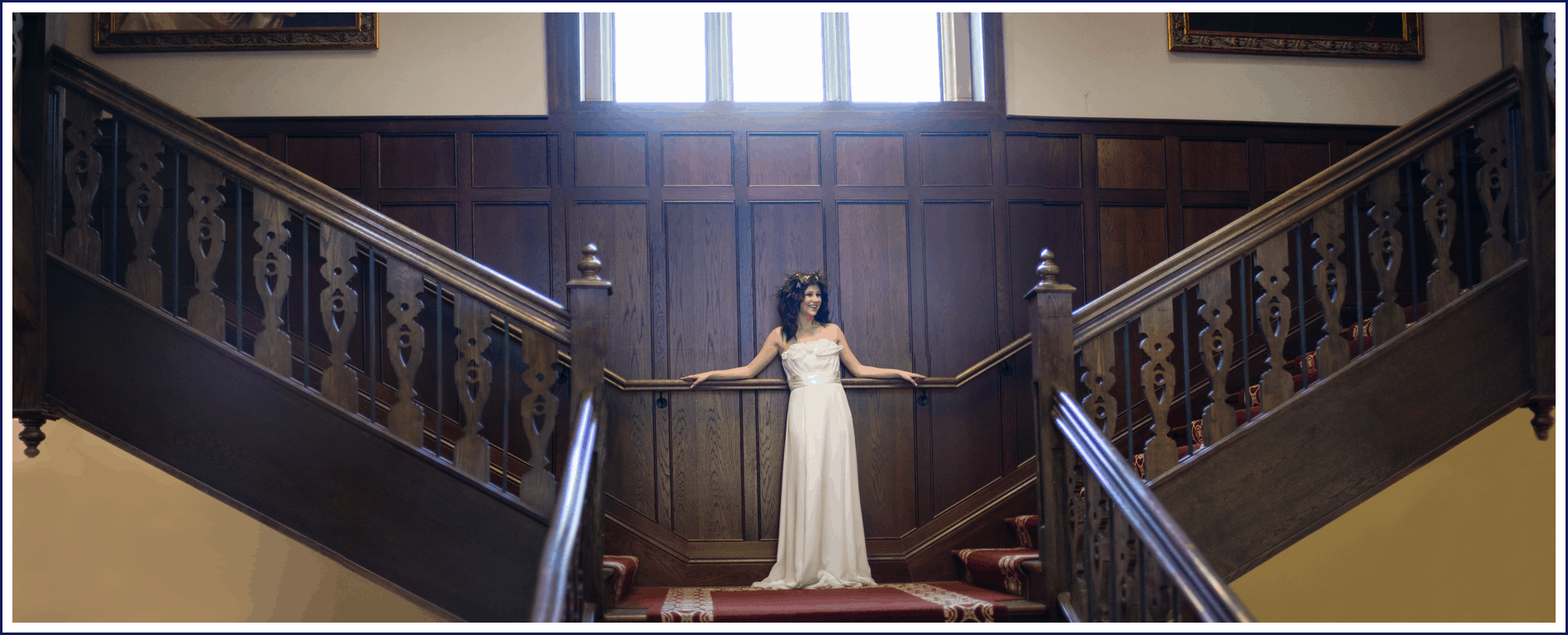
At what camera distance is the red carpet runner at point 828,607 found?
334 centimetres

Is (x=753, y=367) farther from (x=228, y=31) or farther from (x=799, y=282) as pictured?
(x=228, y=31)

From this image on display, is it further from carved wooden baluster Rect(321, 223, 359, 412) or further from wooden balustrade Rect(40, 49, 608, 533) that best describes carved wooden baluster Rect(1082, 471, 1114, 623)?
carved wooden baluster Rect(321, 223, 359, 412)

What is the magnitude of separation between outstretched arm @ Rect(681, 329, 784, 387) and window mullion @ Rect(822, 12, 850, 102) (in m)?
1.34

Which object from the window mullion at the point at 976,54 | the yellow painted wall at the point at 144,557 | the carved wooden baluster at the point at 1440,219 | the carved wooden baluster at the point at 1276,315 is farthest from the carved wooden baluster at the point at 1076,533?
the yellow painted wall at the point at 144,557

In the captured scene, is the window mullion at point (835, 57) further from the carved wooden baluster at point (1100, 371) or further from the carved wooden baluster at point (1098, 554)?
the carved wooden baluster at point (1098, 554)

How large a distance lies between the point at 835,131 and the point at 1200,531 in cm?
258

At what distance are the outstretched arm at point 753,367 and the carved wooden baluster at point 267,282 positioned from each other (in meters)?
1.73

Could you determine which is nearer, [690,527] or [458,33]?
[690,527]

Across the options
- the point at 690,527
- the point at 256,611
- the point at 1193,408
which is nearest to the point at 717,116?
the point at 690,527

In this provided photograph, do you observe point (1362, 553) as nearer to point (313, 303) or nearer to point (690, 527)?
point (690, 527)

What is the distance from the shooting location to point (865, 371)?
445 centimetres

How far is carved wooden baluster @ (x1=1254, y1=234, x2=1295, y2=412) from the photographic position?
341 cm

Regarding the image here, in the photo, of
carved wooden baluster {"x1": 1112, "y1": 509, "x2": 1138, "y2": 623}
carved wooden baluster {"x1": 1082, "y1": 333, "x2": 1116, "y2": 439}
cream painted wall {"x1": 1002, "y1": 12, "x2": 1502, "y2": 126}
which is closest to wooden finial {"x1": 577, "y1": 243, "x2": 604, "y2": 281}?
carved wooden baluster {"x1": 1082, "y1": 333, "x2": 1116, "y2": 439}

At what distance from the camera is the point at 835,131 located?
16.1ft
